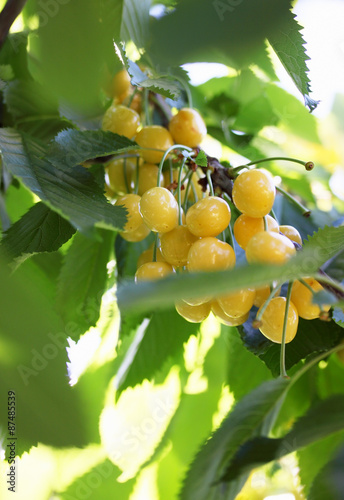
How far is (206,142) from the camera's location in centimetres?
95

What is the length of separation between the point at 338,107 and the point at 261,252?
113 centimetres

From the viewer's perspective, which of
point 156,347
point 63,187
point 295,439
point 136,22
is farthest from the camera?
point 156,347

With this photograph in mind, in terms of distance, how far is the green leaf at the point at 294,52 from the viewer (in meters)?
0.50

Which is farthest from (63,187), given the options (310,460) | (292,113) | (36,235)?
(292,113)

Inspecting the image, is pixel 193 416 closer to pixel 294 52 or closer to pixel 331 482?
pixel 331 482

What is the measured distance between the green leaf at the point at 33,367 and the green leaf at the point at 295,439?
1.05 feet

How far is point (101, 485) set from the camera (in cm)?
78

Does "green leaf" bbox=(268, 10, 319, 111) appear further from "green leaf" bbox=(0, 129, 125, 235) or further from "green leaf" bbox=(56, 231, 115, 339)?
"green leaf" bbox=(56, 231, 115, 339)

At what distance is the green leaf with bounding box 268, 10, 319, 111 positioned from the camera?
1.64ft

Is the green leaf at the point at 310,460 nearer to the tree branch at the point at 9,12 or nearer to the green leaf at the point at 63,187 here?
the green leaf at the point at 63,187

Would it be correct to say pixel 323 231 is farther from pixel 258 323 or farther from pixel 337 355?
pixel 337 355

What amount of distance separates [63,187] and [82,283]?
214 millimetres

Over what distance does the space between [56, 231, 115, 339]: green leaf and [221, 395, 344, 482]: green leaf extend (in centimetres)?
30

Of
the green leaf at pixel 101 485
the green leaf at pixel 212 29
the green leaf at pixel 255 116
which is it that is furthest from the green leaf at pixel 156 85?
the green leaf at pixel 101 485
